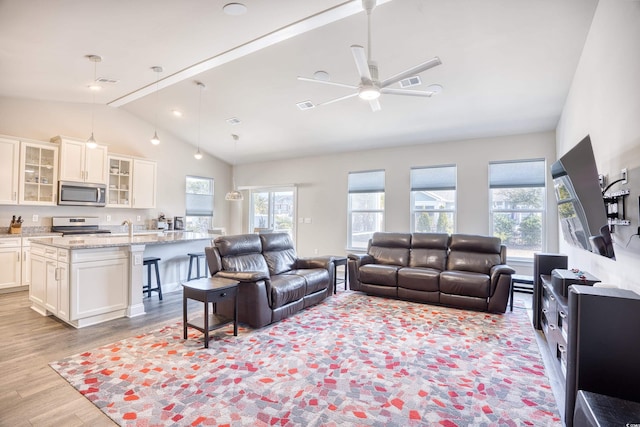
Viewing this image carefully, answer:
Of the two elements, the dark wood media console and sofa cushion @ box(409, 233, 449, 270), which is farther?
sofa cushion @ box(409, 233, 449, 270)

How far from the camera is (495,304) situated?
421cm

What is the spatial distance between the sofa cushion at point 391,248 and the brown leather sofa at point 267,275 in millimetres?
987

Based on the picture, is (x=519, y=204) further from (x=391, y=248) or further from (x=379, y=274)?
(x=379, y=274)

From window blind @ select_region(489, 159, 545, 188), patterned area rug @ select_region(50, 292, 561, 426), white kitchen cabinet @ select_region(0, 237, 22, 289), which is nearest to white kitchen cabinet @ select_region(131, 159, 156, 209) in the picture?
white kitchen cabinet @ select_region(0, 237, 22, 289)

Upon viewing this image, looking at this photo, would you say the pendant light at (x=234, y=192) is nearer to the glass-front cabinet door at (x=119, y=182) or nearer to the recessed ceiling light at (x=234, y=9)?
the glass-front cabinet door at (x=119, y=182)

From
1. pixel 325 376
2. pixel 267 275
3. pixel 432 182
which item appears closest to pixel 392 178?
pixel 432 182

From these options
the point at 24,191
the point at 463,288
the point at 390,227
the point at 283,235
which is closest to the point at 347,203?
the point at 390,227

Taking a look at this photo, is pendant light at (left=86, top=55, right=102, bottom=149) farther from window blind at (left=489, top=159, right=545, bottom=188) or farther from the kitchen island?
window blind at (left=489, top=159, right=545, bottom=188)

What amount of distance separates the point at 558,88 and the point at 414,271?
3098 mm

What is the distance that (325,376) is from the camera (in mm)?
2578

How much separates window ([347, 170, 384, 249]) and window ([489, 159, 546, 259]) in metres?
2.14

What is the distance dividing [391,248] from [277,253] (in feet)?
6.63

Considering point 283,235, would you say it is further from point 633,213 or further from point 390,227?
point 633,213

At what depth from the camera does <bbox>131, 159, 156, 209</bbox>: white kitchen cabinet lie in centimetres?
695
